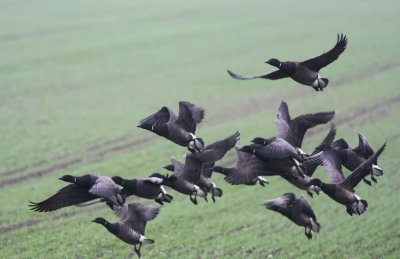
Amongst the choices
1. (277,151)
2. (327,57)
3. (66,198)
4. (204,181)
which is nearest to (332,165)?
(277,151)

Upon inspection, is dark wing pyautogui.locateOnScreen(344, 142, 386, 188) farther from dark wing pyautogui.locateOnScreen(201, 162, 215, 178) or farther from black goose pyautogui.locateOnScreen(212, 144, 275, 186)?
dark wing pyautogui.locateOnScreen(201, 162, 215, 178)

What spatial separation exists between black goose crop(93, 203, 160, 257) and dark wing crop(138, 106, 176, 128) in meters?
1.07

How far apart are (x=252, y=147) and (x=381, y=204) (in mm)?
12995

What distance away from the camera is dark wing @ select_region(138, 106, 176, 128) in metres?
8.01

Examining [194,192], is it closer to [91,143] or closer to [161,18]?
[91,143]

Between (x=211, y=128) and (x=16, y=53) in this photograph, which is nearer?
(x=211, y=128)

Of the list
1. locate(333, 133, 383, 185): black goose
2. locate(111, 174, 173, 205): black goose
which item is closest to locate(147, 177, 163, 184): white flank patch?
locate(111, 174, 173, 205): black goose

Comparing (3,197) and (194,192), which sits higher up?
(194,192)

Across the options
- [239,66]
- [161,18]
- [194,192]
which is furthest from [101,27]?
[194,192]

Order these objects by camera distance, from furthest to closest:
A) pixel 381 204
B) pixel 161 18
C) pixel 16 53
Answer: pixel 161 18 < pixel 16 53 < pixel 381 204

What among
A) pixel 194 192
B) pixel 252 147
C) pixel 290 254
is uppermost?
pixel 252 147

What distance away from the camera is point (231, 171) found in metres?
7.94

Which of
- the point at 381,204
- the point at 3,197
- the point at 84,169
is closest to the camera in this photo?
the point at 381,204

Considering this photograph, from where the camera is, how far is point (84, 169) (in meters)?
24.3
